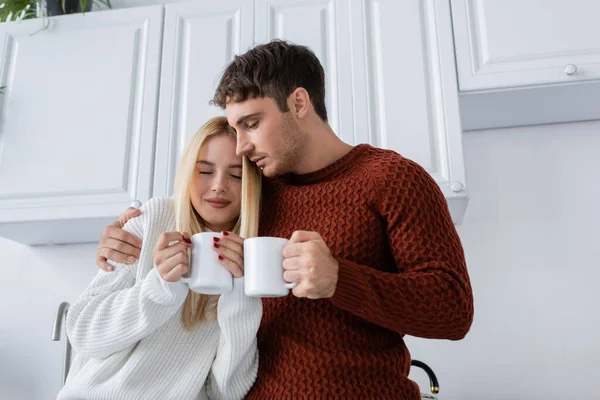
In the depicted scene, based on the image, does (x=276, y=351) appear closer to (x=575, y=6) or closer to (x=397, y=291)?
(x=397, y=291)

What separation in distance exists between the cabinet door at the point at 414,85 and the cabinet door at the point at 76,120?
0.60 m

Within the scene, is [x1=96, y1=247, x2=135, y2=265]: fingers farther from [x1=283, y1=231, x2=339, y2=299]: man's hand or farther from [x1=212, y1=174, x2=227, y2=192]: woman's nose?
[x1=283, y1=231, x2=339, y2=299]: man's hand

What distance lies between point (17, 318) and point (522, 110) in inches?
65.9

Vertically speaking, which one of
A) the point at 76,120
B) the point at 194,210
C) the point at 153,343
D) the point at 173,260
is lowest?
the point at 153,343

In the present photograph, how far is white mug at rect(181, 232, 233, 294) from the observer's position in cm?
75

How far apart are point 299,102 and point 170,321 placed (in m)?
0.44

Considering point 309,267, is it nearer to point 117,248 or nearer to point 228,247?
point 228,247

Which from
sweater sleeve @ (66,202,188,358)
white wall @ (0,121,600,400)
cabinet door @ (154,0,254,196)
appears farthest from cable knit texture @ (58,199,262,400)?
white wall @ (0,121,600,400)

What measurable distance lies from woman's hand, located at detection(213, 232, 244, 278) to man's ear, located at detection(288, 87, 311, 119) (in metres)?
0.34

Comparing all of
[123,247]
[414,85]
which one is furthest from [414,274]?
[414,85]

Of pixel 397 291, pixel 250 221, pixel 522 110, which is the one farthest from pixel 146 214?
pixel 522 110

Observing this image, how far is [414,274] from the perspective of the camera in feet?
2.64

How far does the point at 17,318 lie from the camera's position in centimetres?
187

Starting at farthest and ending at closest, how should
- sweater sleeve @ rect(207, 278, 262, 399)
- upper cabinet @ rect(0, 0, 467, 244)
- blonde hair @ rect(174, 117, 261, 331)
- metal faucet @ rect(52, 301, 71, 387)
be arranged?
1. metal faucet @ rect(52, 301, 71, 387)
2. upper cabinet @ rect(0, 0, 467, 244)
3. blonde hair @ rect(174, 117, 261, 331)
4. sweater sleeve @ rect(207, 278, 262, 399)
